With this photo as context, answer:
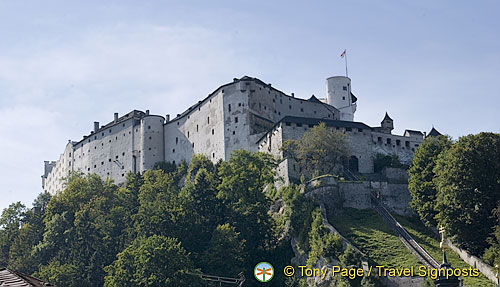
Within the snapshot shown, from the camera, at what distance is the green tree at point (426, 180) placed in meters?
66.2

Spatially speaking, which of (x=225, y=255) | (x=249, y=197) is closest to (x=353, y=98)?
(x=249, y=197)

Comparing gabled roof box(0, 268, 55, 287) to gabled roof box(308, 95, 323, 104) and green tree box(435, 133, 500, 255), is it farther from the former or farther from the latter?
gabled roof box(308, 95, 323, 104)

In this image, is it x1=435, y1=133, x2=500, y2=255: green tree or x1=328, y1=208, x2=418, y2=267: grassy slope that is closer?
x1=435, y1=133, x2=500, y2=255: green tree

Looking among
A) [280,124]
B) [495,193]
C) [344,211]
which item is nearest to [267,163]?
[280,124]

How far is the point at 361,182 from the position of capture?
75.1 metres

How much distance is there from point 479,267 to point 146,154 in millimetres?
63456

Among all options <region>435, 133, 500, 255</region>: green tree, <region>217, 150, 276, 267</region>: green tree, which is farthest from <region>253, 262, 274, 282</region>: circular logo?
<region>435, 133, 500, 255</region>: green tree

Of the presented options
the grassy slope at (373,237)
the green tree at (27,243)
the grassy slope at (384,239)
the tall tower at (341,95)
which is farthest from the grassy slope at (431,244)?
the green tree at (27,243)

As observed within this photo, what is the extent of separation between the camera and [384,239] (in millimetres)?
65312

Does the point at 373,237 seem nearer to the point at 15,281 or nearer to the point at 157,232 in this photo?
the point at 157,232

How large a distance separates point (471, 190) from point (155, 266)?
2720 centimetres

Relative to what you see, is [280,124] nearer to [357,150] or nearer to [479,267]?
[357,150]

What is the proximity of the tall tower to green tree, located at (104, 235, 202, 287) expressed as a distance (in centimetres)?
5096

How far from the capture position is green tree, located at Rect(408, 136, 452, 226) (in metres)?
66.2
